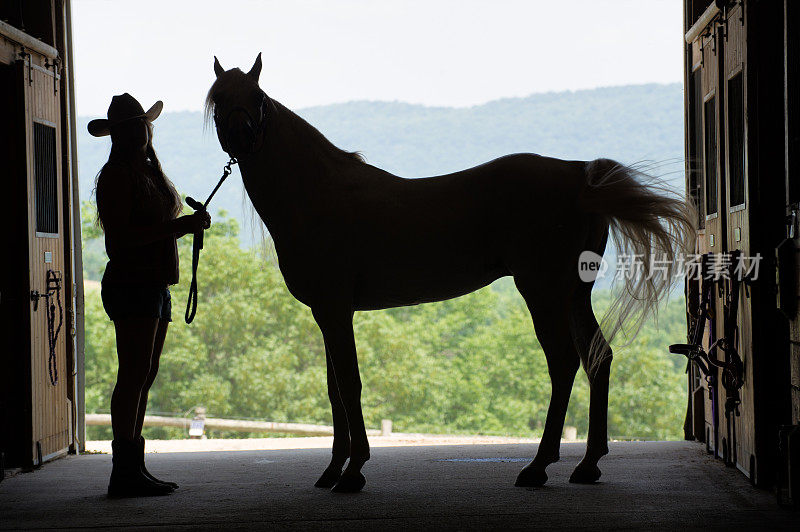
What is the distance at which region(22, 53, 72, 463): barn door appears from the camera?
404cm

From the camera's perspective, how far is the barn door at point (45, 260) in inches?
159

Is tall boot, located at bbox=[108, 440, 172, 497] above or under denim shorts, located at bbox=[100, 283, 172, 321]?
under

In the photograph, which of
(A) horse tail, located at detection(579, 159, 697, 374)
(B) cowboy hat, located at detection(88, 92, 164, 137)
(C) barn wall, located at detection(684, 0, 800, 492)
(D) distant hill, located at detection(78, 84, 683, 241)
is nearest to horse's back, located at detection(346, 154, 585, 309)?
(A) horse tail, located at detection(579, 159, 697, 374)

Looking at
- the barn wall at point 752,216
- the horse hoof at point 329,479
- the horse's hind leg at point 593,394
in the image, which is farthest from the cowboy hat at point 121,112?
the barn wall at point 752,216

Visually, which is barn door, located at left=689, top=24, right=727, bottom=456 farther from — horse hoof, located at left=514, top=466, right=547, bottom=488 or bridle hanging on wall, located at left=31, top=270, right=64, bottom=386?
bridle hanging on wall, located at left=31, top=270, right=64, bottom=386

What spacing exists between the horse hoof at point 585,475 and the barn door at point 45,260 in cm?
274

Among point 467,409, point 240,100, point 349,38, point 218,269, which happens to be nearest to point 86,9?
point 349,38

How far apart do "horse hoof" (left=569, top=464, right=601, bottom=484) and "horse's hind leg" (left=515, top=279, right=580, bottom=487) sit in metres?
0.13

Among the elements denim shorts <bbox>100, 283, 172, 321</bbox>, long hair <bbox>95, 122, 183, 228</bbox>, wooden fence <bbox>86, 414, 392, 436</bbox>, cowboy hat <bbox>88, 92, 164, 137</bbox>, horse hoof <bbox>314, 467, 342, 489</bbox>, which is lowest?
wooden fence <bbox>86, 414, 392, 436</bbox>

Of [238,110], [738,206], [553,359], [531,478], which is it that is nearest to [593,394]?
[553,359]

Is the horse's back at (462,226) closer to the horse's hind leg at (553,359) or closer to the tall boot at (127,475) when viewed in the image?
the horse's hind leg at (553,359)

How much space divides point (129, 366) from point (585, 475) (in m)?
1.85

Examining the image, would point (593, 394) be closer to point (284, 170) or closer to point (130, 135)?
point (284, 170)

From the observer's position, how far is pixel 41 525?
8.29 feet
